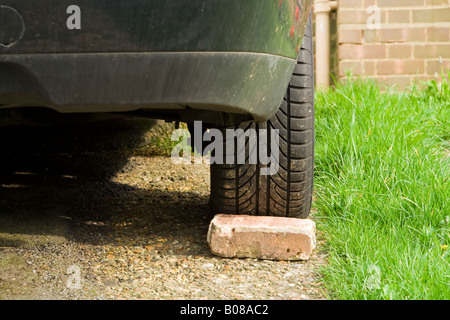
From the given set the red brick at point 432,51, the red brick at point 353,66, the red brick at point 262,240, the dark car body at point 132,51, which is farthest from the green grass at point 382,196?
the red brick at point 432,51

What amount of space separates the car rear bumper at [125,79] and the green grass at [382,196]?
661 millimetres

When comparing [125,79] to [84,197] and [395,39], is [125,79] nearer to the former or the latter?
[84,197]

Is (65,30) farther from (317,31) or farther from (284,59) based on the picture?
(317,31)

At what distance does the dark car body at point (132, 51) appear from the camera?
4.18ft

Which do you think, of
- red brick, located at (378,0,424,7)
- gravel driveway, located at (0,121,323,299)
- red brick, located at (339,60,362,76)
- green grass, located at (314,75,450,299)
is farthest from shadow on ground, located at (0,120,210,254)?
red brick, located at (378,0,424,7)

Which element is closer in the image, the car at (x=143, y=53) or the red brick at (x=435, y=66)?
the car at (x=143, y=53)

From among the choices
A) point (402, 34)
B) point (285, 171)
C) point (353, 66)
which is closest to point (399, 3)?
point (402, 34)

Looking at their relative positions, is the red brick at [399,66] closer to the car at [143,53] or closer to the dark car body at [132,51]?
the car at [143,53]

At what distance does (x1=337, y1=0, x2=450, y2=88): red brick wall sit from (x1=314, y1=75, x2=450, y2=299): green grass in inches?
49.9

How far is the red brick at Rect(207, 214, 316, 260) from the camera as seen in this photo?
1.86 metres

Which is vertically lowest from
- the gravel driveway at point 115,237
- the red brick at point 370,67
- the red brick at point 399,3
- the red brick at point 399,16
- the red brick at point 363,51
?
the gravel driveway at point 115,237

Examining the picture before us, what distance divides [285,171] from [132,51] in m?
0.82

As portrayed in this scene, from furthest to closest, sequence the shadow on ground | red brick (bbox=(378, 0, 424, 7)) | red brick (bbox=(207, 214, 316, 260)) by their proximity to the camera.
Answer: red brick (bbox=(378, 0, 424, 7))
the shadow on ground
red brick (bbox=(207, 214, 316, 260))

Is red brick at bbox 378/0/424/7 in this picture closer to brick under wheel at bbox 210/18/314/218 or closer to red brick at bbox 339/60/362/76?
red brick at bbox 339/60/362/76
